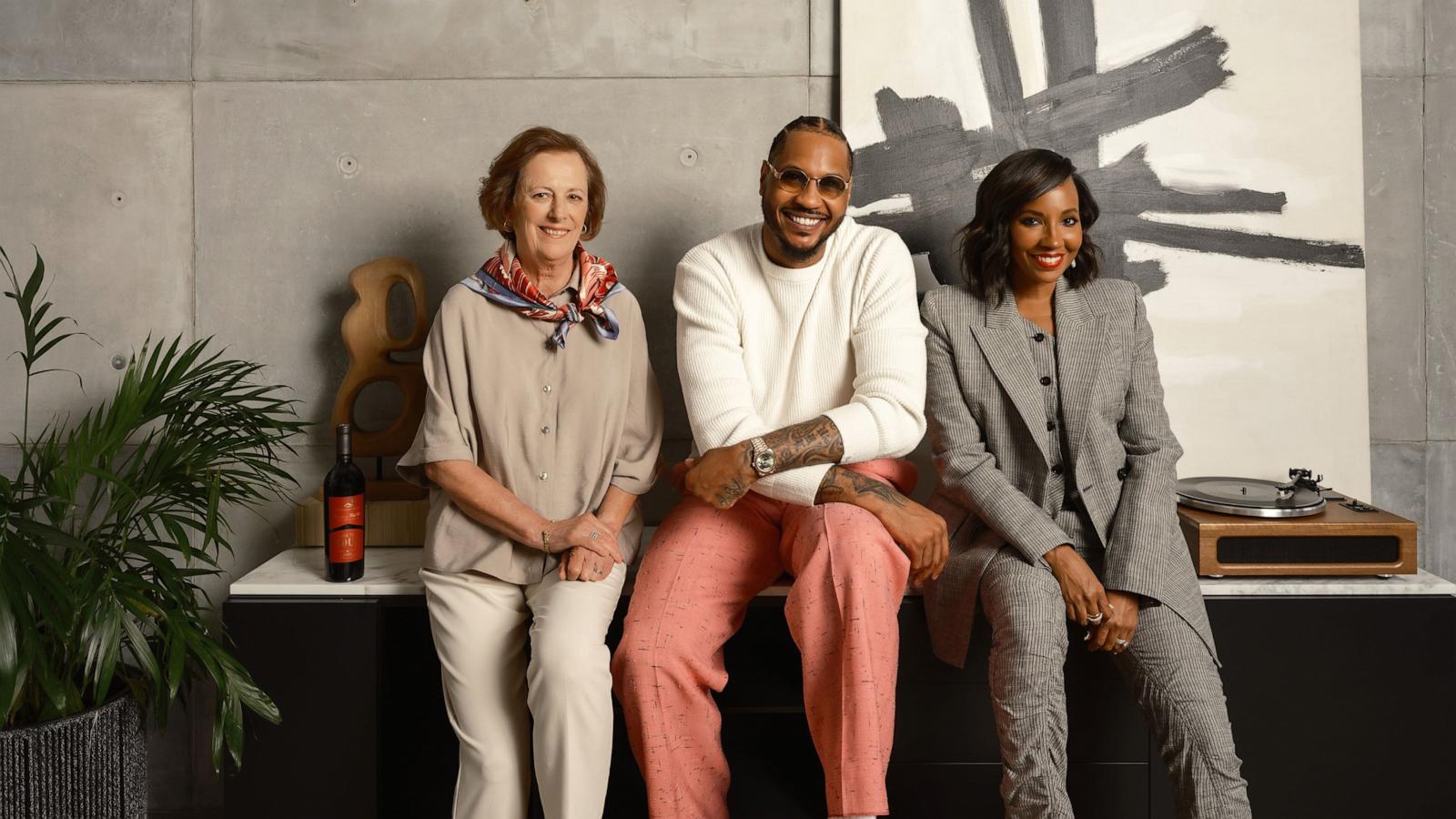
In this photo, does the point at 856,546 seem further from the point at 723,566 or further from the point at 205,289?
the point at 205,289

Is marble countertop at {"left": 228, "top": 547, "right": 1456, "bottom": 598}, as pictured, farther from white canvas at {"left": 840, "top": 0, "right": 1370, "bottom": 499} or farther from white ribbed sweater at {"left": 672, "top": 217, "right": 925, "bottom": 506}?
white canvas at {"left": 840, "top": 0, "right": 1370, "bottom": 499}

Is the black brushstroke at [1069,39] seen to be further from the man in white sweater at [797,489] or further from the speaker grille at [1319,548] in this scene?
the speaker grille at [1319,548]

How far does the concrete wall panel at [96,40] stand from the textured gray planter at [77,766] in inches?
68.2

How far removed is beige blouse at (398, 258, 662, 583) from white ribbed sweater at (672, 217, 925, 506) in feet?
0.64

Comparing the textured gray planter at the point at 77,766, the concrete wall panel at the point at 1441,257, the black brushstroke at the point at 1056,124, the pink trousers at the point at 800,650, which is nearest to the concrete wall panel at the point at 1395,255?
the concrete wall panel at the point at 1441,257

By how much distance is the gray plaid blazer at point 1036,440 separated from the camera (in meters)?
2.44

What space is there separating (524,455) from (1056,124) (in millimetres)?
1712

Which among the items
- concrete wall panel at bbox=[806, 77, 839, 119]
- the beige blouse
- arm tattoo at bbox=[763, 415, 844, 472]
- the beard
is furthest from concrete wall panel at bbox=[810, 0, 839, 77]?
arm tattoo at bbox=[763, 415, 844, 472]

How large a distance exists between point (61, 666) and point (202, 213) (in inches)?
51.9

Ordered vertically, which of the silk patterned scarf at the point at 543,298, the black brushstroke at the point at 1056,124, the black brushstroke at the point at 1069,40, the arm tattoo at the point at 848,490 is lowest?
the arm tattoo at the point at 848,490

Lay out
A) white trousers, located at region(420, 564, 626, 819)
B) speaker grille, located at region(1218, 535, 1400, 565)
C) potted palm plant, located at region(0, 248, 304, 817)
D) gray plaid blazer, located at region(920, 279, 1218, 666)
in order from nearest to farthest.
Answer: potted palm plant, located at region(0, 248, 304, 817), white trousers, located at region(420, 564, 626, 819), gray plaid blazer, located at region(920, 279, 1218, 666), speaker grille, located at region(1218, 535, 1400, 565)

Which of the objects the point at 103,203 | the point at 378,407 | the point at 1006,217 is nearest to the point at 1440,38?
the point at 1006,217

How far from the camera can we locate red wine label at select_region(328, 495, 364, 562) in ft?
8.29

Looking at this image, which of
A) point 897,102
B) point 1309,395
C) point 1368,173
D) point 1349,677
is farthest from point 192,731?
point 1368,173
